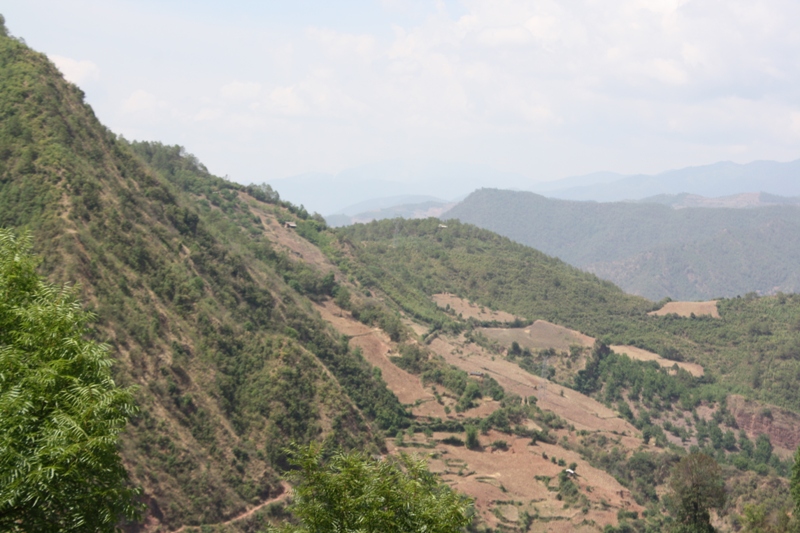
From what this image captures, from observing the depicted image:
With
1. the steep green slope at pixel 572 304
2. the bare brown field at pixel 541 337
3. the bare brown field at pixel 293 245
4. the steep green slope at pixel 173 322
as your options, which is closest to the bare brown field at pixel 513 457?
the steep green slope at pixel 173 322

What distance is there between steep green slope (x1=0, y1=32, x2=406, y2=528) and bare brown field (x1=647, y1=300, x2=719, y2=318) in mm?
62441

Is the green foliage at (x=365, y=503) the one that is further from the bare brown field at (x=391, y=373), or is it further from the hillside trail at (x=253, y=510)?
the bare brown field at (x=391, y=373)

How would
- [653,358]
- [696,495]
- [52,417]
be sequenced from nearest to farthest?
[52,417]
[696,495]
[653,358]

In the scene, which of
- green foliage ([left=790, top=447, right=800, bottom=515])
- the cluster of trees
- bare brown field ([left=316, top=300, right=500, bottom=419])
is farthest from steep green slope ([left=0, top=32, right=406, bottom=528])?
green foliage ([left=790, top=447, right=800, bottom=515])

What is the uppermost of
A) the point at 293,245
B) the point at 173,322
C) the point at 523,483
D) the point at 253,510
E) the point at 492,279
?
the point at 293,245

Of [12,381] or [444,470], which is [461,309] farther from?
[12,381]

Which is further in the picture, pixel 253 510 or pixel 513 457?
pixel 513 457

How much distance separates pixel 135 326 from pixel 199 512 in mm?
9471

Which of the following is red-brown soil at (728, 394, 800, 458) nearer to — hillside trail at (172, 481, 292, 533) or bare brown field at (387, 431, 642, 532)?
bare brown field at (387, 431, 642, 532)

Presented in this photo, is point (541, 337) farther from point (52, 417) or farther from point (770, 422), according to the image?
point (52, 417)

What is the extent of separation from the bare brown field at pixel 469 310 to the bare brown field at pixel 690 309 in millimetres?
23477

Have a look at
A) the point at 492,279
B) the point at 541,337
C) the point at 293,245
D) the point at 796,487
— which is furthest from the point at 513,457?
the point at 492,279

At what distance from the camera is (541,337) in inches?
3418

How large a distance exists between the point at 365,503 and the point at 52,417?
18.2ft
